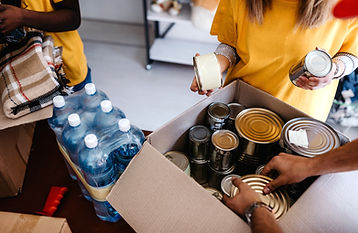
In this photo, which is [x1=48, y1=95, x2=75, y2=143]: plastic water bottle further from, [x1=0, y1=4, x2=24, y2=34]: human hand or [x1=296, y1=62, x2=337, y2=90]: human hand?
[x1=296, y1=62, x2=337, y2=90]: human hand

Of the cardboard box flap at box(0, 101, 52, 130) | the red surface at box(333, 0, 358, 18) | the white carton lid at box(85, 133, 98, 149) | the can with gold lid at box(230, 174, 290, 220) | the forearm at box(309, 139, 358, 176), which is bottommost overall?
the can with gold lid at box(230, 174, 290, 220)

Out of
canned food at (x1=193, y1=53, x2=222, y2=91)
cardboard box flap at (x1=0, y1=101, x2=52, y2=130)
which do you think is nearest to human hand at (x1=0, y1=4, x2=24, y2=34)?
cardboard box flap at (x1=0, y1=101, x2=52, y2=130)

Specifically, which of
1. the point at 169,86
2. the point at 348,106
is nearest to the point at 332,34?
the point at 348,106

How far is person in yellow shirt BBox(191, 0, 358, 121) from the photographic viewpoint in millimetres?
1058

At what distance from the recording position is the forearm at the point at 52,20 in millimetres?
1238

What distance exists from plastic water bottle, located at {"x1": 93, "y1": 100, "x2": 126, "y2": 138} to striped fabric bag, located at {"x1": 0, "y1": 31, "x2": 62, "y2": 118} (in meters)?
0.20

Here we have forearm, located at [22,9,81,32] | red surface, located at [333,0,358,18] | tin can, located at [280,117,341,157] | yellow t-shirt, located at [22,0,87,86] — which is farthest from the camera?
yellow t-shirt, located at [22,0,87,86]

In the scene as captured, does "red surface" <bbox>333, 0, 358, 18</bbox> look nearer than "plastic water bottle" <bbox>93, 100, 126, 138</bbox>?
Yes

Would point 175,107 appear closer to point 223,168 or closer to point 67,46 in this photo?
point 67,46

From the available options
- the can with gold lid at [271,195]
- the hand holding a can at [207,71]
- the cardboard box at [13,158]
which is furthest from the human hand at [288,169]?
the cardboard box at [13,158]

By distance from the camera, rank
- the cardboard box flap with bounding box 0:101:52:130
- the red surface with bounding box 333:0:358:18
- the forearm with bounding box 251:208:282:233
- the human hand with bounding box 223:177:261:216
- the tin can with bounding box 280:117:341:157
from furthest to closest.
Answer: the cardboard box flap with bounding box 0:101:52:130, the tin can with bounding box 280:117:341:157, the human hand with bounding box 223:177:261:216, the forearm with bounding box 251:208:282:233, the red surface with bounding box 333:0:358:18

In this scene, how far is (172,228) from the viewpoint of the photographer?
792 mm

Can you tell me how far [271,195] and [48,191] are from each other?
0.86m

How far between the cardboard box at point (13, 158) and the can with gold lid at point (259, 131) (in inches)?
35.8
